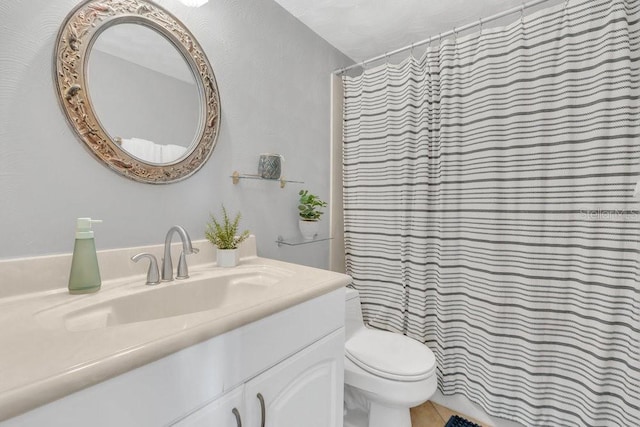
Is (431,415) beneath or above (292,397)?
beneath

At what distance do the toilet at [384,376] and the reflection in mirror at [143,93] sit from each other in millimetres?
1198

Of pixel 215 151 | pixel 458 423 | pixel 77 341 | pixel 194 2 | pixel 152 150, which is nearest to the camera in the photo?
pixel 77 341

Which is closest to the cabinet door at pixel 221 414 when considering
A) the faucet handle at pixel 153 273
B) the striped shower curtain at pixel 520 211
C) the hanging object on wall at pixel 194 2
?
the faucet handle at pixel 153 273

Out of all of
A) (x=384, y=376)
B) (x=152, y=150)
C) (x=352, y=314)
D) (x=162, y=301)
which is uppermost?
(x=152, y=150)

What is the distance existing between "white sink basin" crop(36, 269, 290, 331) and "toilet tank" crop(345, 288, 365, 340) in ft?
2.09

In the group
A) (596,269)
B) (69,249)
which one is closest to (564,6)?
(596,269)

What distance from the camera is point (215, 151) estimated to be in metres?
1.30

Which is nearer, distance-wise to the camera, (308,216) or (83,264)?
(83,264)

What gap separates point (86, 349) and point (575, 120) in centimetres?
180

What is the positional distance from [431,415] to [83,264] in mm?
1816

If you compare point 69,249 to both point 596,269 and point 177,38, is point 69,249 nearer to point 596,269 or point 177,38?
point 177,38

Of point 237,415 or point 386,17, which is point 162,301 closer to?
point 237,415

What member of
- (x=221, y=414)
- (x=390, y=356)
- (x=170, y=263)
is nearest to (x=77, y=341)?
(x=221, y=414)

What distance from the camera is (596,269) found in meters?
1.20
